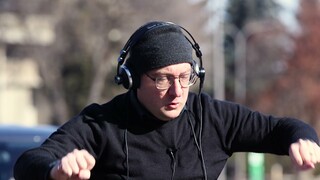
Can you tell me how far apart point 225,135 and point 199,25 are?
45818 mm

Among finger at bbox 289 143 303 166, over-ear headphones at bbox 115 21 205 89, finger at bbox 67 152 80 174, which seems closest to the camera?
finger at bbox 67 152 80 174

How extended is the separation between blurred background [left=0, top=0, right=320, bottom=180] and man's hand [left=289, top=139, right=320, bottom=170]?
31426 mm

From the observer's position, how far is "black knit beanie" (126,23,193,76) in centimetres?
458

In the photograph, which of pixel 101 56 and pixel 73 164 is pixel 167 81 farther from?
pixel 101 56

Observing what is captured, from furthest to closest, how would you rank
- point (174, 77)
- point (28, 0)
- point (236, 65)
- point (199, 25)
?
point (236, 65) → point (199, 25) → point (28, 0) → point (174, 77)

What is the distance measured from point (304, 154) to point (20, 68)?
45191mm

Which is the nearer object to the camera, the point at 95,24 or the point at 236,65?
the point at 95,24

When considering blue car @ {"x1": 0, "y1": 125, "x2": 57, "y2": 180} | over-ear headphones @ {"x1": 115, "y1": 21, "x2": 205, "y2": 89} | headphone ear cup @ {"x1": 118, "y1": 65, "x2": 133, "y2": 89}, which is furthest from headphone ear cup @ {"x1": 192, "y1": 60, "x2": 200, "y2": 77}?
blue car @ {"x1": 0, "y1": 125, "x2": 57, "y2": 180}

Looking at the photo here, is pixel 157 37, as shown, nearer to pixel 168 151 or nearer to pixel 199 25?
pixel 168 151

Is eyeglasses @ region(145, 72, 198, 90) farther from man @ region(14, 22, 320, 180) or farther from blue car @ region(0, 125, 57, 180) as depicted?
blue car @ region(0, 125, 57, 180)

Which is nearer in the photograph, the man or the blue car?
the man

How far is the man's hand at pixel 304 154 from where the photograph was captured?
418 cm

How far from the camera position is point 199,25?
5047cm

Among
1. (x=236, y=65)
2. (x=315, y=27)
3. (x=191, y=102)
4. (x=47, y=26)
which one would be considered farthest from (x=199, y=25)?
(x=191, y=102)
